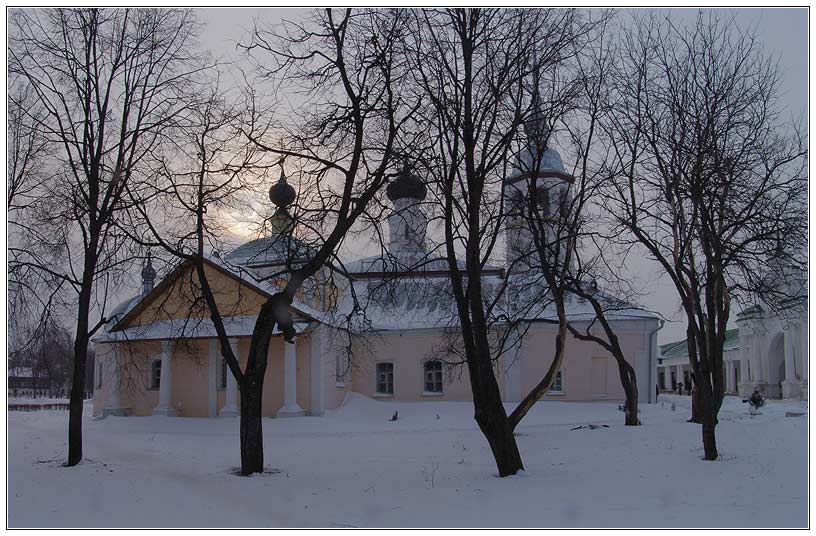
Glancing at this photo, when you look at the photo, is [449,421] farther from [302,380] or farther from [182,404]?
[182,404]

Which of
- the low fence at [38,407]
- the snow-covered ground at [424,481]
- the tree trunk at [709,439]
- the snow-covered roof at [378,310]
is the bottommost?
the low fence at [38,407]

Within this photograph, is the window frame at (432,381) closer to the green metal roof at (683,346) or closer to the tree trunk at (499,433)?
the tree trunk at (499,433)

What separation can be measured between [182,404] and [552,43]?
1965 centimetres

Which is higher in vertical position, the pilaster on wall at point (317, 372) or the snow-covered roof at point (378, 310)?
the snow-covered roof at point (378, 310)

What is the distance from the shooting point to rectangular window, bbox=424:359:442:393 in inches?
1231

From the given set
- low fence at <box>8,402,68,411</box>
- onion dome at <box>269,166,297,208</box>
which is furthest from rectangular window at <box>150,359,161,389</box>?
onion dome at <box>269,166,297,208</box>

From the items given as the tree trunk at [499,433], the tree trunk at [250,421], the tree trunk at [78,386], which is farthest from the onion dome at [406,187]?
the tree trunk at [78,386]

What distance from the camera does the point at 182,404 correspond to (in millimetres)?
27031

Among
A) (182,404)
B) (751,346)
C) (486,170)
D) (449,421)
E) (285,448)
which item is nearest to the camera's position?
(486,170)

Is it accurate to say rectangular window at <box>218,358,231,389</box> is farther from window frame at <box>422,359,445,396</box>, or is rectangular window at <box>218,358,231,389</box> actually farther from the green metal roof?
the green metal roof

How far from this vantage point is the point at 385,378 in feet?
104

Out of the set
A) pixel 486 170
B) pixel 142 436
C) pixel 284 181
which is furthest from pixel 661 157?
pixel 142 436

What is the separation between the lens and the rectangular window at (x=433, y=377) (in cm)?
3127

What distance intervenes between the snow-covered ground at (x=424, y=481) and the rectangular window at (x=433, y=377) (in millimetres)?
10434
